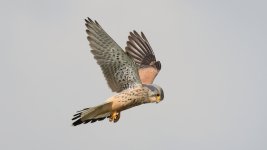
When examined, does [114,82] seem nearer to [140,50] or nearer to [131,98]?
[131,98]

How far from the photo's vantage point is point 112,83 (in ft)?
61.0

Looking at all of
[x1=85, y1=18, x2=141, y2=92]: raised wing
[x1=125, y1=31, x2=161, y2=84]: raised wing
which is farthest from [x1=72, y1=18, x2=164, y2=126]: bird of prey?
[x1=125, y1=31, x2=161, y2=84]: raised wing

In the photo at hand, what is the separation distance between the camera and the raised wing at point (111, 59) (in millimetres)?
18312

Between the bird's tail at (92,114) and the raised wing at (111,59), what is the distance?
549 millimetres

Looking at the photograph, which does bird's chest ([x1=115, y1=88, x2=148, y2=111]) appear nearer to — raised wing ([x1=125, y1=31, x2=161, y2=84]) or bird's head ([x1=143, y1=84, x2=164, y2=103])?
bird's head ([x1=143, y1=84, x2=164, y2=103])

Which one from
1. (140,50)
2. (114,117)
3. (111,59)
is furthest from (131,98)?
(140,50)

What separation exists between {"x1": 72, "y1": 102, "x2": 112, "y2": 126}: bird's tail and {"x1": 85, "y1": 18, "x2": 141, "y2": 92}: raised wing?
549mm

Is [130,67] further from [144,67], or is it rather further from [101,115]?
[144,67]

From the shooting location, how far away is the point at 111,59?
1842 cm

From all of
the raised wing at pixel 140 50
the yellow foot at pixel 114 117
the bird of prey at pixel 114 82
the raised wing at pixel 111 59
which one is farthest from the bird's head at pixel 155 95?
the raised wing at pixel 140 50

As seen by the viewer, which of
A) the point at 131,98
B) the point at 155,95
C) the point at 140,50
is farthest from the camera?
the point at 140,50

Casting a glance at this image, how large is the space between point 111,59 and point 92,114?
4.39ft

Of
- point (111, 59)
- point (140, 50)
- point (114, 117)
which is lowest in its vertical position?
point (114, 117)

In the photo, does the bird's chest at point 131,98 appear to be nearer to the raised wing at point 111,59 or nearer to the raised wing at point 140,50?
the raised wing at point 111,59
